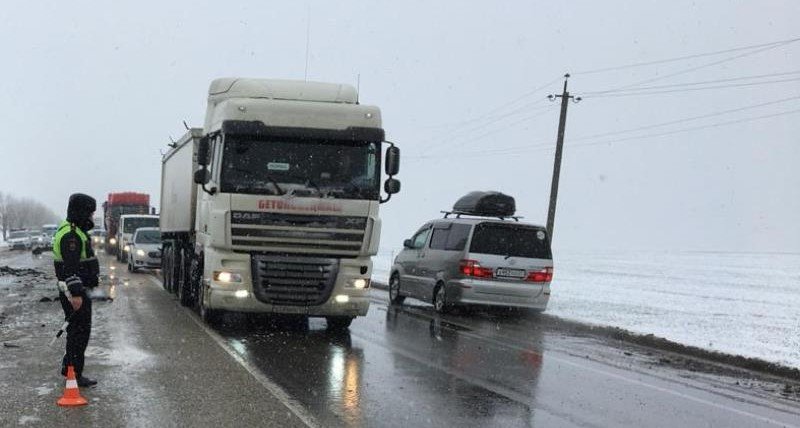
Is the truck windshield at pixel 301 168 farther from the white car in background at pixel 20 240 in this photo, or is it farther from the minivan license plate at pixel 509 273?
the white car in background at pixel 20 240

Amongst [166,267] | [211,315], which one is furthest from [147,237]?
[211,315]

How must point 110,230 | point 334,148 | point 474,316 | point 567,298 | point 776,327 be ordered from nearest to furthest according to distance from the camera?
point 334,148, point 474,316, point 776,327, point 567,298, point 110,230

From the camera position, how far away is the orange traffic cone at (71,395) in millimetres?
6348

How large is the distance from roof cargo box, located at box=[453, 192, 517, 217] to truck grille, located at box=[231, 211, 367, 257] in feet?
23.8

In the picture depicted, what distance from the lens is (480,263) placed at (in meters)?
14.5

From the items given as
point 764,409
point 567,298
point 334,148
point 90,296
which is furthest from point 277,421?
point 567,298

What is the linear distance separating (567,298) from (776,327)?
6.62 m

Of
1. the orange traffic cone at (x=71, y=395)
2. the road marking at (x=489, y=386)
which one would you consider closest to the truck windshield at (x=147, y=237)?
the road marking at (x=489, y=386)

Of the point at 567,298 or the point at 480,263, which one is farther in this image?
the point at 567,298

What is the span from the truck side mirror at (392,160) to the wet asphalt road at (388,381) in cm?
247

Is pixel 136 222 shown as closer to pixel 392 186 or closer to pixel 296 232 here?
pixel 296 232

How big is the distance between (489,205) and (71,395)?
1250cm

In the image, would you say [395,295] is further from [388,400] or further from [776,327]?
[388,400]

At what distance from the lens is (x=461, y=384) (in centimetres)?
780
